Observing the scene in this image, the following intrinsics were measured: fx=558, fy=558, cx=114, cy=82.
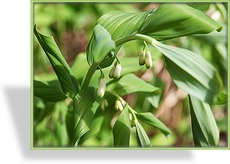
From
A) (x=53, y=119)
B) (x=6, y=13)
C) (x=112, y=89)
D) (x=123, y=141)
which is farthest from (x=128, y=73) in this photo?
(x=6, y=13)

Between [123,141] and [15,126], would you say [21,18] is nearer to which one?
[15,126]

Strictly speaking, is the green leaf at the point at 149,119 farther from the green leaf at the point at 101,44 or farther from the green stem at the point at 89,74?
the green leaf at the point at 101,44

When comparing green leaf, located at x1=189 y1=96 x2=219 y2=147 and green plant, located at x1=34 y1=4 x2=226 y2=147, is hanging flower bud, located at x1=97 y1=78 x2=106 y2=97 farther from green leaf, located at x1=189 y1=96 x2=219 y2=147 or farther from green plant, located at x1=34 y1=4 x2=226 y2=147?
green leaf, located at x1=189 y1=96 x2=219 y2=147

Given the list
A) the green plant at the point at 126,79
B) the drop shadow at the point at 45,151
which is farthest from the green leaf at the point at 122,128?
the drop shadow at the point at 45,151

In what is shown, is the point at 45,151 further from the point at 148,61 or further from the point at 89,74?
the point at 148,61

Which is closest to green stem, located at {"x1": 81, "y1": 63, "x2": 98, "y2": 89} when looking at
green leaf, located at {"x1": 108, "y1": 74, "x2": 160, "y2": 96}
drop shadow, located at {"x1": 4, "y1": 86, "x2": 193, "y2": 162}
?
green leaf, located at {"x1": 108, "y1": 74, "x2": 160, "y2": 96}
